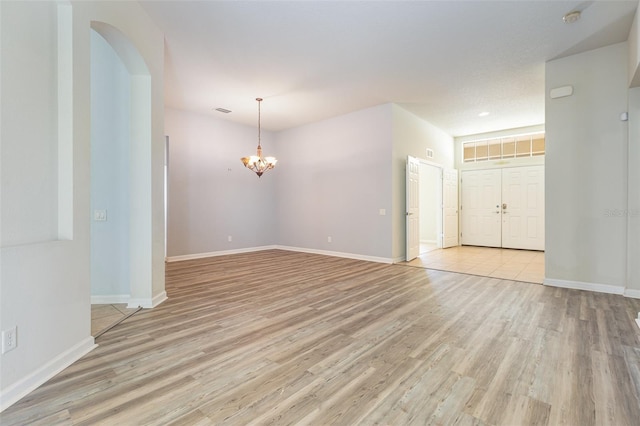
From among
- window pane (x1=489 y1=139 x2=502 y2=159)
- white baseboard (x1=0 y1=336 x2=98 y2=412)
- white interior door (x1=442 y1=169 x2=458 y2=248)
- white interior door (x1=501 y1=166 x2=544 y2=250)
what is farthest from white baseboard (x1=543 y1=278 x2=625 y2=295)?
white baseboard (x1=0 y1=336 x2=98 y2=412)

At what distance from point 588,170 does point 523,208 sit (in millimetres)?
4257

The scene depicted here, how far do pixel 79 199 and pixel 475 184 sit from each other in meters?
9.08

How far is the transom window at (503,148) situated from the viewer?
303 inches

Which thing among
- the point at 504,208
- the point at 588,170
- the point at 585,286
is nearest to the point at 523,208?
the point at 504,208

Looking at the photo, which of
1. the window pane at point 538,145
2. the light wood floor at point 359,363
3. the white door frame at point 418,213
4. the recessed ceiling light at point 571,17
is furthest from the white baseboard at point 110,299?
the window pane at point 538,145

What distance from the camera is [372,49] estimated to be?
3922mm

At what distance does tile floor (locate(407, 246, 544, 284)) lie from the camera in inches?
197

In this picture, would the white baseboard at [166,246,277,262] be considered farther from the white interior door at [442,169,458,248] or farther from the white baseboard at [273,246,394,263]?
the white interior door at [442,169,458,248]

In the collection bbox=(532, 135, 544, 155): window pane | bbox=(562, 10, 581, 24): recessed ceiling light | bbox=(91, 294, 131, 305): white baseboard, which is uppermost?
bbox=(562, 10, 581, 24): recessed ceiling light

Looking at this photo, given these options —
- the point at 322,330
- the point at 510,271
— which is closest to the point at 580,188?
the point at 510,271

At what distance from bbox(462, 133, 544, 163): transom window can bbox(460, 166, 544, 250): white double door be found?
409mm

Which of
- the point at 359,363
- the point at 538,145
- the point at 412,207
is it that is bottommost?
the point at 359,363

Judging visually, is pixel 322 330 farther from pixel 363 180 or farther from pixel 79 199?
pixel 363 180

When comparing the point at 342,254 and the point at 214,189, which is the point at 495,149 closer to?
the point at 342,254
